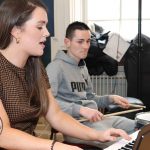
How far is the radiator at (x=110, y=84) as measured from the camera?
13.0 feet

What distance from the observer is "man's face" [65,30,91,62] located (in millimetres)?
2352

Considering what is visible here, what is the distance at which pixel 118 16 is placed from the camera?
13.0ft

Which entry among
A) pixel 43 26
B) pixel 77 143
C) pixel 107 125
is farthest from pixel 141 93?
pixel 43 26

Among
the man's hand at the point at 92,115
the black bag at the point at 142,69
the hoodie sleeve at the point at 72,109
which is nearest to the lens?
the man's hand at the point at 92,115

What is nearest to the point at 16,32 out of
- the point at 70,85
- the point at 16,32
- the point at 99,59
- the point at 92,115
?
the point at 16,32

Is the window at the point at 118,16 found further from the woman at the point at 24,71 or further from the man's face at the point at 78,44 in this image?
the woman at the point at 24,71

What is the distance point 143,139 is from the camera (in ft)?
3.05

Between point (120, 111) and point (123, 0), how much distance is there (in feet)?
6.24

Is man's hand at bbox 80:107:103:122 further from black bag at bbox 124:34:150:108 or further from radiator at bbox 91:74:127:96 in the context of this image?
radiator at bbox 91:74:127:96

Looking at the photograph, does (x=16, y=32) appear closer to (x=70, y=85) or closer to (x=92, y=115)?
(x=92, y=115)

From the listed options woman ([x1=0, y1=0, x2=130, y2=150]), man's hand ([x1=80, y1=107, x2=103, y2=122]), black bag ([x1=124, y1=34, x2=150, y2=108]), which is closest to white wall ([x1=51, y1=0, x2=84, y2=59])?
black bag ([x1=124, y1=34, x2=150, y2=108])

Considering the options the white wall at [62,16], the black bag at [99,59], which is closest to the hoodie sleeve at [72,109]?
the black bag at [99,59]

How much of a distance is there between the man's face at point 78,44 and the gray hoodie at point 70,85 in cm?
6

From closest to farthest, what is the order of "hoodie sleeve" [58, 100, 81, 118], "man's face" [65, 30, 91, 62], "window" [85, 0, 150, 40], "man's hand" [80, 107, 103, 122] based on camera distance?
"man's hand" [80, 107, 103, 122], "hoodie sleeve" [58, 100, 81, 118], "man's face" [65, 30, 91, 62], "window" [85, 0, 150, 40]
